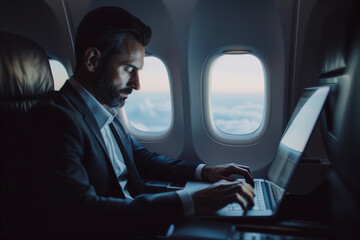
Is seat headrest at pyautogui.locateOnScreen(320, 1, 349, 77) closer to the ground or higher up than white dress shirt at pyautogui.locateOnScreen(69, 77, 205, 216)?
higher up

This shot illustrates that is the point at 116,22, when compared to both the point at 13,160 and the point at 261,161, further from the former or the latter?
the point at 261,161

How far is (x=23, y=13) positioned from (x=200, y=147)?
2.09 metres

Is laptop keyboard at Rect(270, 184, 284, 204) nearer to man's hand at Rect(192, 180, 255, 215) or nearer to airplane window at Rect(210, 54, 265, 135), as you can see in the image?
man's hand at Rect(192, 180, 255, 215)

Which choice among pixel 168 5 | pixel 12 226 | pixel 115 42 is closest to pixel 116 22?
pixel 115 42

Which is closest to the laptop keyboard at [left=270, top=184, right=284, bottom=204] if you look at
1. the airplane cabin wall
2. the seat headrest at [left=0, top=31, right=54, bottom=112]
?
the airplane cabin wall

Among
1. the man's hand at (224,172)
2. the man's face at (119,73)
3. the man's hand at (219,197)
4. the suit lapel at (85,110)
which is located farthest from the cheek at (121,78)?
the man's hand at (219,197)

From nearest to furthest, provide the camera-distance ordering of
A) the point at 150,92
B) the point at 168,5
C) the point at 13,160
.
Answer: the point at 13,160, the point at 168,5, the point at 150,92

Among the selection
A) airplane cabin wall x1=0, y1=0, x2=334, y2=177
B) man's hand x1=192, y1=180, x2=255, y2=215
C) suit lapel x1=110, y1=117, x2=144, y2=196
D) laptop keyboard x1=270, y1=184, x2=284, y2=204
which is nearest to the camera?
man's hand x1=192, y1=180, x2=255, y2=215

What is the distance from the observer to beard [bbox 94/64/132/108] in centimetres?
143

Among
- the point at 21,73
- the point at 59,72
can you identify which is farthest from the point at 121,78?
the point at 59,72

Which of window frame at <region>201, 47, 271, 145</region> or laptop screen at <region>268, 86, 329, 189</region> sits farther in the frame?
window frame at <region>201, 47, 271, 145</region>

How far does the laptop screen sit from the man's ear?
1087 mm

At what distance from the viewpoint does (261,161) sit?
225 centimetres

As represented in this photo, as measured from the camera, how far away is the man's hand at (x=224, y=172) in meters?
1.43
